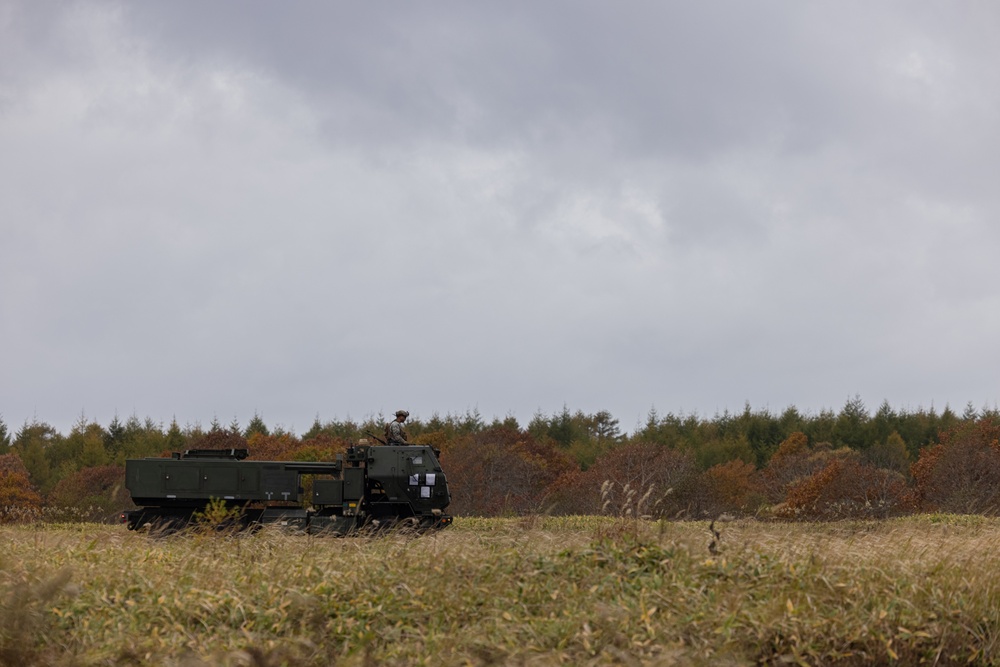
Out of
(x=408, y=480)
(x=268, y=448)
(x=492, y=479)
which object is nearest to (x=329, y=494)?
(x=408, y=480)

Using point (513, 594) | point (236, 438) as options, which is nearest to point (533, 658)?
point (513, 594)

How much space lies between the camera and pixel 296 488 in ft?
64.8

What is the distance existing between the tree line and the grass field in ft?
32.4

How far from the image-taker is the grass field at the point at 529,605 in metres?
8.86

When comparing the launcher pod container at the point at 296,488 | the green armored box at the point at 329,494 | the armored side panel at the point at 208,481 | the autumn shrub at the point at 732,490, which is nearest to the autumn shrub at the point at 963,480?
the autumn shrub at the point at 732,490

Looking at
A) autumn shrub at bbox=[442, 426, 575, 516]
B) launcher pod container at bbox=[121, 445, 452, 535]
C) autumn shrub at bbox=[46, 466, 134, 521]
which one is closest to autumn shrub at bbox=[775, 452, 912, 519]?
autumn shrub at bbox=[442, 426, 575, 516]

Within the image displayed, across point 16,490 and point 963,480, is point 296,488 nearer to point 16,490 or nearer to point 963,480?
point 16,490

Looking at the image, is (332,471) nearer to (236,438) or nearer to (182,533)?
(182,533)

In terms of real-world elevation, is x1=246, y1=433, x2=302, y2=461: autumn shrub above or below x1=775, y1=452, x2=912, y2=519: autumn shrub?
above

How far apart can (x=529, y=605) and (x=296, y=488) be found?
1085cm

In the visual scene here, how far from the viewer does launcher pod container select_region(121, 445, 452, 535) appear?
1967cm

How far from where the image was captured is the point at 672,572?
1041 cm

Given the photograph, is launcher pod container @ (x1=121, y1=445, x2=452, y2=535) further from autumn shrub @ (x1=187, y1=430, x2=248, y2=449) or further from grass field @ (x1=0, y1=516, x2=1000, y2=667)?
autumn shrub @ (x1=187, y1=430, x2=248, y2=449)

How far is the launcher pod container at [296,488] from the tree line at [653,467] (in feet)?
4.41
